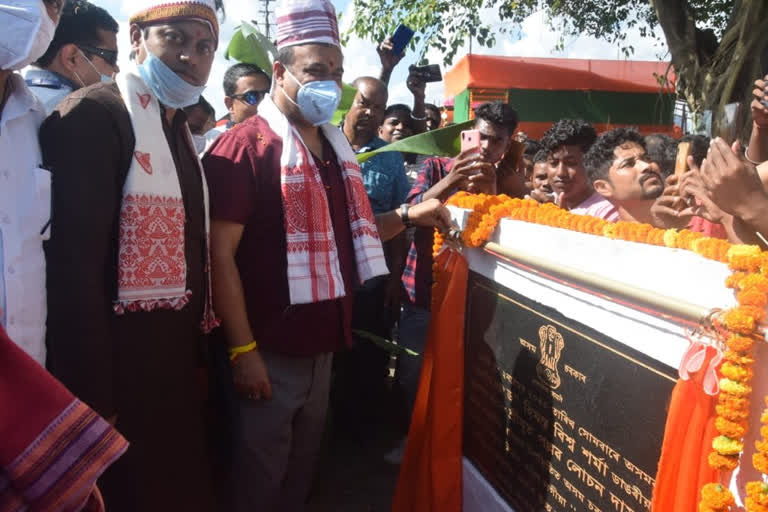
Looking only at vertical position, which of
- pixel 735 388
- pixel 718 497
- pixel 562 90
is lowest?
pixel 718 497

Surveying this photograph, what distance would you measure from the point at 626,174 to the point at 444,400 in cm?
137

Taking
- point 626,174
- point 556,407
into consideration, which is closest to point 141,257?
point 556,407

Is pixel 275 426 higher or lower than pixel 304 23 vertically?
lower

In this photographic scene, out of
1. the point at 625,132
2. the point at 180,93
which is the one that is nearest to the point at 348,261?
the point at 180,93

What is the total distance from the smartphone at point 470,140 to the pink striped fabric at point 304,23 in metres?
0.74

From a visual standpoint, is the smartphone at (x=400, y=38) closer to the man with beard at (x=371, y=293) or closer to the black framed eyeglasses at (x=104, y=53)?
the man with beard at (x=371, y=293)

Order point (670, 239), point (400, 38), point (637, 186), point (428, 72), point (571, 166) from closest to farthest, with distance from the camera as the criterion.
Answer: point (670, 239), point (637, 186), point (571, 166), point (400, 38), point (428, 72)

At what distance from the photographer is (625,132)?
3.05 meters

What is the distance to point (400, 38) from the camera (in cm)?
409

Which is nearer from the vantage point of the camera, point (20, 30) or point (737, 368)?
point (737, 368)

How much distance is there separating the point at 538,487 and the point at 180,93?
1.72 meters

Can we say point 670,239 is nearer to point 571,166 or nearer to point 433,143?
point 433,143

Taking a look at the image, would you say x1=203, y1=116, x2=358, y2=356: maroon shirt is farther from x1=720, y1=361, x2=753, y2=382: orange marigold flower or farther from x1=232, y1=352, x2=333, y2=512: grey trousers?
x1=720, y1=361, x2=753, y2=382: orange marigold flower

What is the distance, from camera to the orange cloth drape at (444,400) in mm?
2400
